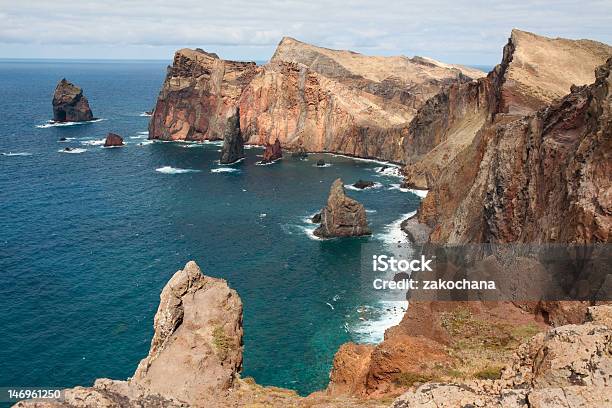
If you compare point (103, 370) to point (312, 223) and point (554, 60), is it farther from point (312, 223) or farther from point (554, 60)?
point (554, 60)

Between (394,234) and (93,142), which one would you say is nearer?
(394,234)

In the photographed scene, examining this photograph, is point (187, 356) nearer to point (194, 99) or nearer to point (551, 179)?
point (551, 179)

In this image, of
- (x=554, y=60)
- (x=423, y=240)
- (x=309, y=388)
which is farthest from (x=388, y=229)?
(x=309, y=388)

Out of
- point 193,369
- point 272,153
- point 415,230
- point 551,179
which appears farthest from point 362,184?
point 193,369

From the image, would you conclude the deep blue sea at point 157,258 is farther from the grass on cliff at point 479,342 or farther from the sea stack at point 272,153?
the grass on cliff at point 479,342

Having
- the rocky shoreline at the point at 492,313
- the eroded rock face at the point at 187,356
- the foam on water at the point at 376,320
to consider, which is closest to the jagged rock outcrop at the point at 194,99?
the rocky shoreline at the point at 492,313

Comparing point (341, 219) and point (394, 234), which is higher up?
point (341, 219)
